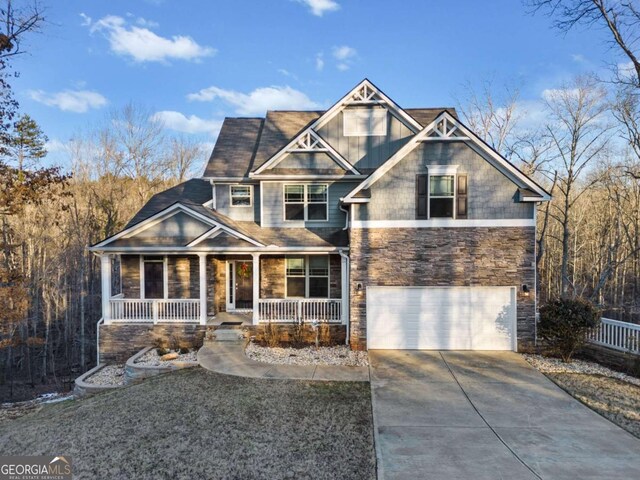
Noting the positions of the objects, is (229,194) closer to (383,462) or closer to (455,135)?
(455,135)

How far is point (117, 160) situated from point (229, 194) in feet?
54.3

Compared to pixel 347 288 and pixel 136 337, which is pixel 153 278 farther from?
pixel 347 288

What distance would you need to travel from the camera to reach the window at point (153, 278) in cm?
1339

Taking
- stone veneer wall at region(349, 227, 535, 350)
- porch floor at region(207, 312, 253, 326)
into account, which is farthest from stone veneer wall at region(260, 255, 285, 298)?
stone veneer wall at region(349, 227, 535, 350)

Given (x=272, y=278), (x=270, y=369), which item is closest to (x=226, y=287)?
(x=272, y=278)

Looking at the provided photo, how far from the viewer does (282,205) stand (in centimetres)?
1384

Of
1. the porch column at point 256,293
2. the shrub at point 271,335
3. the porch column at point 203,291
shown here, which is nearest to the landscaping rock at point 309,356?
the shrub at point 271,335

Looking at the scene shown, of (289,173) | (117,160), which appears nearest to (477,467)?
(289,173)

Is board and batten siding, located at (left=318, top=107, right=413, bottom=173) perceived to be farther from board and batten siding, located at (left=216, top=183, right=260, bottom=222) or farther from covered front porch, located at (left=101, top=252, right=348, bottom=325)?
covered front porch, located at (left=101, top=252, right=348, bottom=325)

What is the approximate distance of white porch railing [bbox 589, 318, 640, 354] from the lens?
950 cm

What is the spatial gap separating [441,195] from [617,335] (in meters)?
6.28

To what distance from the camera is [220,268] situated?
14.0m

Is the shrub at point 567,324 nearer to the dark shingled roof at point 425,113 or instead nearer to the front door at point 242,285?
the dark shingled roof at point 425,113

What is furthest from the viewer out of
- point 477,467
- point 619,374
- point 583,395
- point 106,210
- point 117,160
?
point 117,160
